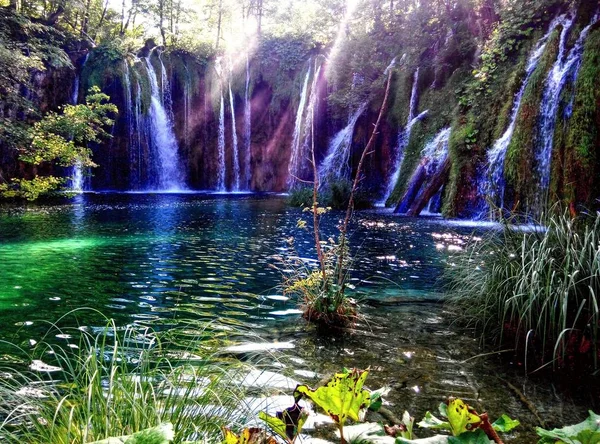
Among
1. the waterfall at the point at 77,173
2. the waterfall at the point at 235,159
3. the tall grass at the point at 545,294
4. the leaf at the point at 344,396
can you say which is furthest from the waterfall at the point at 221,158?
the leaf at the point at 344,396

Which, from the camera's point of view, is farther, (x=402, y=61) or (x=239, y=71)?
(x=239, y=71)

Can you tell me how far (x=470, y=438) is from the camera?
2.78 feet

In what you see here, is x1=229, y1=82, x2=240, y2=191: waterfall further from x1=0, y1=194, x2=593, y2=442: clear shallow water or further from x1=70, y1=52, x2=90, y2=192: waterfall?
x1=0, y1=194, x2=593, y2=442: clear shallow water

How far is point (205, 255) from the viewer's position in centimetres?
822

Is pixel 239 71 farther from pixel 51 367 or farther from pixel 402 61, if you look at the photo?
pixel 51 367

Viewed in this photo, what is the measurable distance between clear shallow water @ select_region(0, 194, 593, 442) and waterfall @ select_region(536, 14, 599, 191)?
2.44 metres

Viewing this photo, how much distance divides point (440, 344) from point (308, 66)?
25127 millimetres

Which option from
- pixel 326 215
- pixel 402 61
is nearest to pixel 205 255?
pixel 326 215

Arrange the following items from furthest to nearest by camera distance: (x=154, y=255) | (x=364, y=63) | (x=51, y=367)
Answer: (x=364, y=63) → (x=154, y=255) → (x=51, y=367)

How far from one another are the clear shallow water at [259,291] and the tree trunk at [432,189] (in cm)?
156

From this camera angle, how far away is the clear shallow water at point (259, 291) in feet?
10.7

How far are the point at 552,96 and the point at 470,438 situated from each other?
11.9 m

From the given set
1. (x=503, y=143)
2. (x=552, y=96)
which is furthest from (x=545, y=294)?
(x=503, y=143)

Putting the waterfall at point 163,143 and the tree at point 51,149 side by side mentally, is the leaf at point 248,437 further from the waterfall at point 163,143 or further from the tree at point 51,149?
the waterfall at point 163,143
